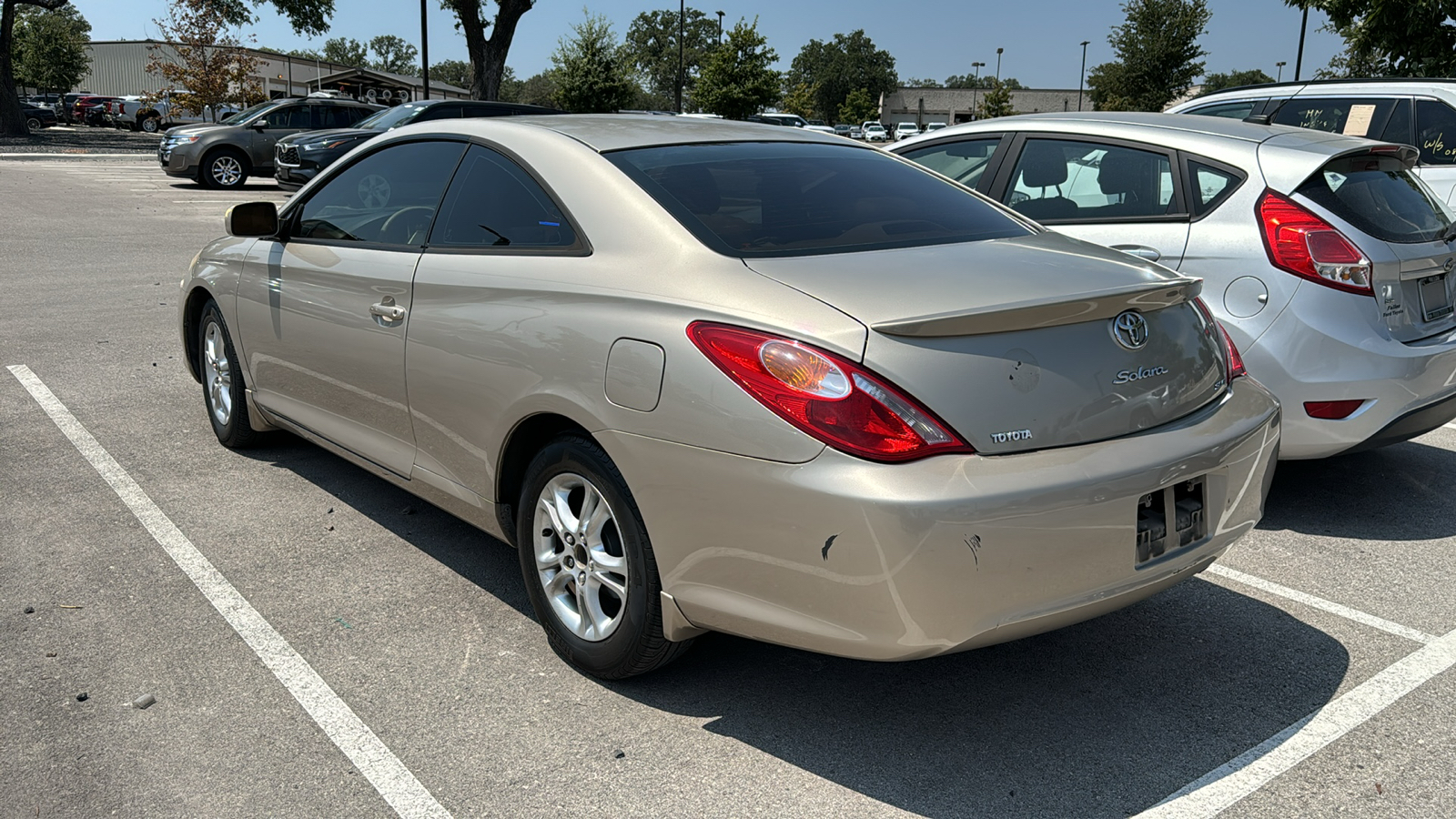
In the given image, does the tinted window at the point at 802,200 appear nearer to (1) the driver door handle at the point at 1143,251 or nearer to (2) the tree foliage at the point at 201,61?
(1) the driver door handle at the point at 1143,251

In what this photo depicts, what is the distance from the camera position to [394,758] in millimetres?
2812

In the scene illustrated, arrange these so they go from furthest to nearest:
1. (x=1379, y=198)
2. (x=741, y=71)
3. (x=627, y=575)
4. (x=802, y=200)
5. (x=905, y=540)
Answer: (x=741, y=71) < (x=1379, y=198) < (x=802, y=200) < (x=627, y=575) < (x=905, y=540)

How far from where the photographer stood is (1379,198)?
15.4 ft

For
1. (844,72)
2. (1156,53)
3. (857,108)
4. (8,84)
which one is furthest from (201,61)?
(844,72)

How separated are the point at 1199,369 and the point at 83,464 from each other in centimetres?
473

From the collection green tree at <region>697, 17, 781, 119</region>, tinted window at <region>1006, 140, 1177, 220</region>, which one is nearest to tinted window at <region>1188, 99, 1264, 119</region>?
tinted window at <region>1006, 140, 1177, 220</region>

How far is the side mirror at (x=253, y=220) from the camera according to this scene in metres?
4.53

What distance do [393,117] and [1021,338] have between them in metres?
17.4

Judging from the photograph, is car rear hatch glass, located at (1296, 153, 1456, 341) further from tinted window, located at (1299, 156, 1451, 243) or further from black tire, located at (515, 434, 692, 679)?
black tire, located at (515, 434, 692, 679)

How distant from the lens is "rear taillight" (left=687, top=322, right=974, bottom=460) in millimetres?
2482

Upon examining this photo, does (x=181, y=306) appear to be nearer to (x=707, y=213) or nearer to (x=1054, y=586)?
(x=707, y=213)

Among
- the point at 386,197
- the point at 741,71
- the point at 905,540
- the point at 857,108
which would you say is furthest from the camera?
the point at 857,108

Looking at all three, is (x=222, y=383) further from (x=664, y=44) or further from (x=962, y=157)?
(x=664, y=44)

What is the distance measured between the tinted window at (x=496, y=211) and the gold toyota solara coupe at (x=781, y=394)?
0.01m
